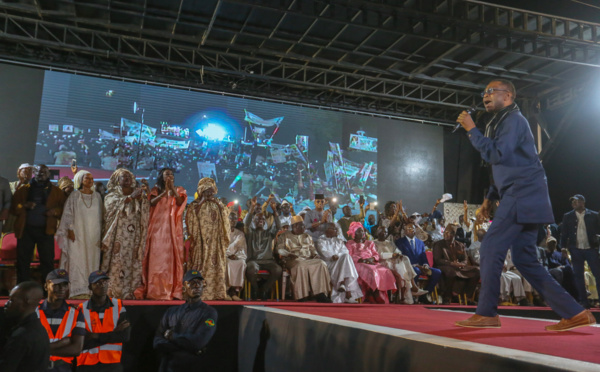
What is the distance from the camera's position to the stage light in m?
11.3

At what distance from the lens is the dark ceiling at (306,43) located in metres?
9.48

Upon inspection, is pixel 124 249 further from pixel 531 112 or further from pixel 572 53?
pixel 531 112

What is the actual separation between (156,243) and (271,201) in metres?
2.69

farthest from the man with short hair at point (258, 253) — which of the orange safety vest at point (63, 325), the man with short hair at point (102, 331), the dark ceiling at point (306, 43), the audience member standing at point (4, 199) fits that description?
the dark ceiling at point (306, 43)

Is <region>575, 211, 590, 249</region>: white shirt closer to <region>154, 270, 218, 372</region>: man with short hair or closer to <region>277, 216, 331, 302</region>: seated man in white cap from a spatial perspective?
<region>277, 216, 331, 302</region>: seated man in white cap

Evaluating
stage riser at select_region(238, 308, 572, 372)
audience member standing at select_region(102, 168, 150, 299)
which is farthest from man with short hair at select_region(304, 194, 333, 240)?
stage riser at select_region(238, 308, 572, 372)

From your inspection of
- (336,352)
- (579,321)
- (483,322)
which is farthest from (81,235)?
(579,321)

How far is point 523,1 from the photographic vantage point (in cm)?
962

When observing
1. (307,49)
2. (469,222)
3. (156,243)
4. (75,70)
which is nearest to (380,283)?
(156,243)

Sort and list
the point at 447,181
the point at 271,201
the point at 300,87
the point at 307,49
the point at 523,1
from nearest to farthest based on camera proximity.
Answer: the point at 271,201 < the point at 523,1 < the point at 307,49 < the point at 300,87 < the point at 447,181

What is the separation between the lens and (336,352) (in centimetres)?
252

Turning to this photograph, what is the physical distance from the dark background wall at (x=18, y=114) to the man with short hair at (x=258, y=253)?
5574 millimetres

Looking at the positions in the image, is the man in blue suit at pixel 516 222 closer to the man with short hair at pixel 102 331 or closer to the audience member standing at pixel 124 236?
the man with short hair at pixel 102 331

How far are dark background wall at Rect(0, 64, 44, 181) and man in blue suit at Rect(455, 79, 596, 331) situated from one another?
9.89 meters
